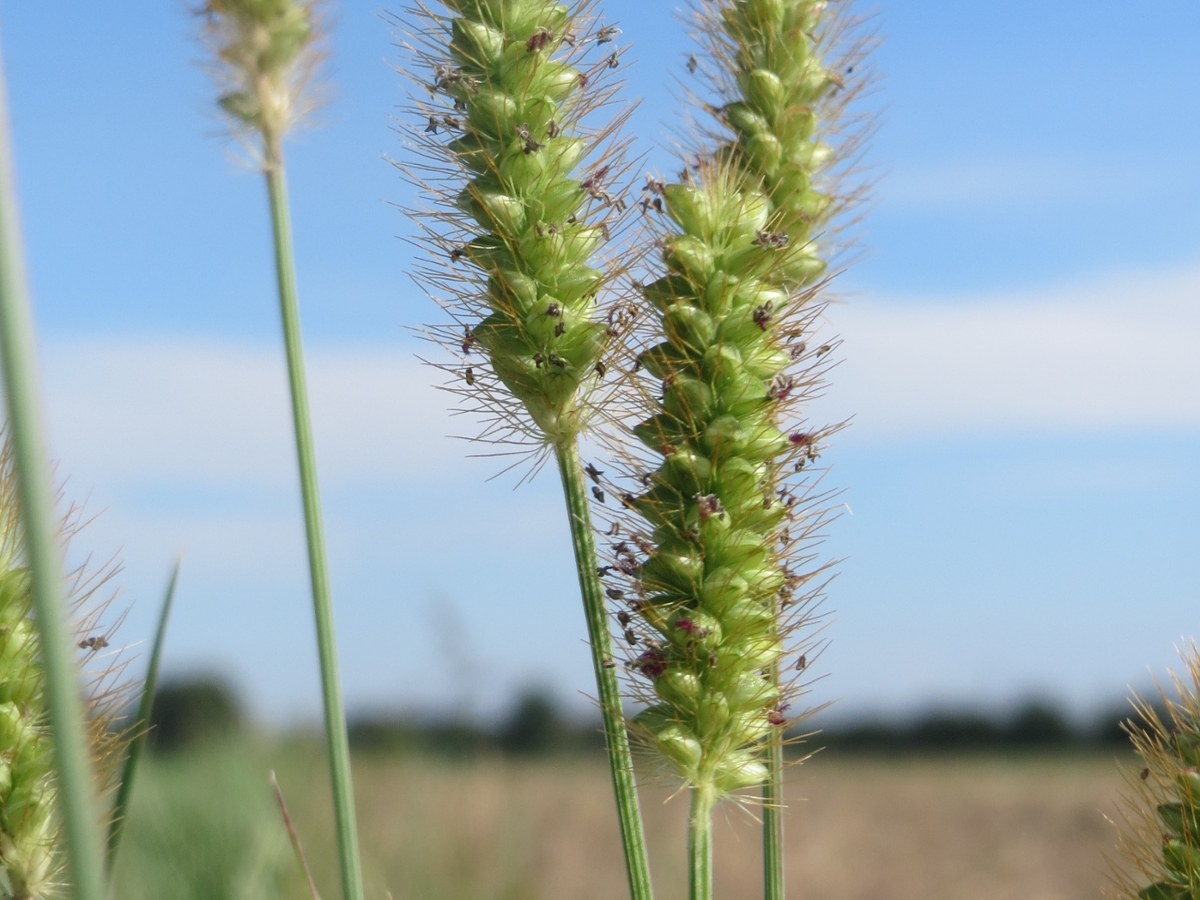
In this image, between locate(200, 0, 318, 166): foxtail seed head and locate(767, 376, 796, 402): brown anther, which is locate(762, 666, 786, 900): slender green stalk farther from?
locate(200, 0, 318, 166): foxtail seed head

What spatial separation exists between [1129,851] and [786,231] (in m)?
1.40

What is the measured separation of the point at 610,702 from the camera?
188cm

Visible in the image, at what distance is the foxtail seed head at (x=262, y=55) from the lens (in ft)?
6.36

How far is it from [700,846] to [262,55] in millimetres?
1552

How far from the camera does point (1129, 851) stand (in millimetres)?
2225

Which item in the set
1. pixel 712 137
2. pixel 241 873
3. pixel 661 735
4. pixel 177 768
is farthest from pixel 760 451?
pixel 177 768

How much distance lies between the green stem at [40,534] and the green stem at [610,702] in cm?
111

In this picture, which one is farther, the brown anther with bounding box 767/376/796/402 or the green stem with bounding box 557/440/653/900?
the brown anther with bounding box 767/376/796/402

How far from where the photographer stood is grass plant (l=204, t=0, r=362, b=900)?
170cm

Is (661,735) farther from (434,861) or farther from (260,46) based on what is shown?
(434,861)

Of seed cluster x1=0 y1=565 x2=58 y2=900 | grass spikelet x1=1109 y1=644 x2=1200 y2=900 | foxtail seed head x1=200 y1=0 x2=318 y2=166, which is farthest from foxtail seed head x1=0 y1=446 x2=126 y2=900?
grass spikelet x1=1109 y1=644 x2=1200 y2=900

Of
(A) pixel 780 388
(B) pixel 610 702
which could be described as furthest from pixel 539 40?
(B) pixel 610 702

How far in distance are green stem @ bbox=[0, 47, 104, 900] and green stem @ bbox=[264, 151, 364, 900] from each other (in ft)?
2.83

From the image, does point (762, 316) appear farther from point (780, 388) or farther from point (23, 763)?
point (23, 763)
